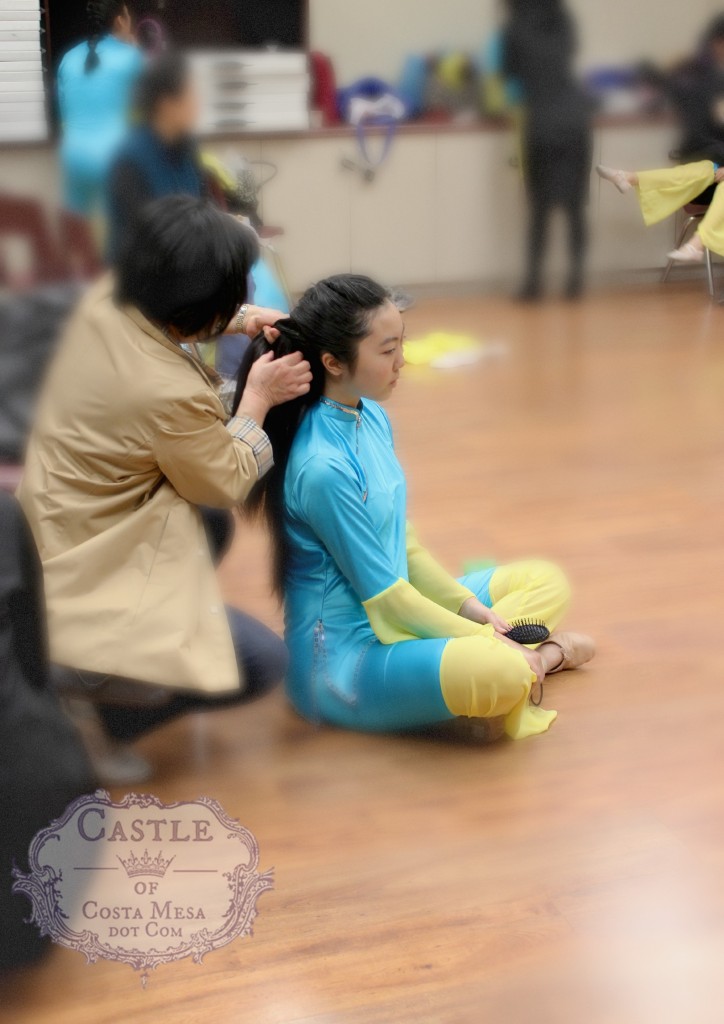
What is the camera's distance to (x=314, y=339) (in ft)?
4.10

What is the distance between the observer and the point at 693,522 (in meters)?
1.91

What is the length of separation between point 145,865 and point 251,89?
116 cm

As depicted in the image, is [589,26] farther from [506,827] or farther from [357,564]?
[506,827]

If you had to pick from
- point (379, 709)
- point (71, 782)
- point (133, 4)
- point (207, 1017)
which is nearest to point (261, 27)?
point (133, 4)

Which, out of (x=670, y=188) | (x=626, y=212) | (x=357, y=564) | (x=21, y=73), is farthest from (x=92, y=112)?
(x=670, y=188)

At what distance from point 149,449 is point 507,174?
1892mm

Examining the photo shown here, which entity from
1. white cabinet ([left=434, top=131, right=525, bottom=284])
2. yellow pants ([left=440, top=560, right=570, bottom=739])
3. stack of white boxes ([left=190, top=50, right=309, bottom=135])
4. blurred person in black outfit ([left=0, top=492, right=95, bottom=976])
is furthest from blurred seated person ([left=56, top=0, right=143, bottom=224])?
white cabinet ([left=434, top=131, right=525, bottom=284])

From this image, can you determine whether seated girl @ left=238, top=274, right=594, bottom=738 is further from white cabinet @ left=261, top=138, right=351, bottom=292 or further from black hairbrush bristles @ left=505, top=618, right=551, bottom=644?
white cabinet @ left=261, top=138, right=351, bottom=292

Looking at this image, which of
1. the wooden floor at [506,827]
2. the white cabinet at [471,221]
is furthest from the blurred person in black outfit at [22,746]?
the white cabinet at [471,221]

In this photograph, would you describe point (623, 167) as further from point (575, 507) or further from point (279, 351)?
point (279, 351)

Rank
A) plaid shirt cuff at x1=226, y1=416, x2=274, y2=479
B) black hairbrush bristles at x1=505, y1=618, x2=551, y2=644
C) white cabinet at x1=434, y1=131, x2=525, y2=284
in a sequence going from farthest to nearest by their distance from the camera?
1. white cabinet at x1=434, y1=131, x2=525, y2=284
2. black hairbrush bristles at x1=505, y1=618, x2=551, y2=644
3. plaid shirt cuff at x1=226, y1=416, x2=274, y2=479

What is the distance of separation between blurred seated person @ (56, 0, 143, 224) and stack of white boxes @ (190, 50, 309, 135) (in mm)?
157

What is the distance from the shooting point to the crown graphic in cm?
105

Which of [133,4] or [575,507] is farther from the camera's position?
[575,507]
